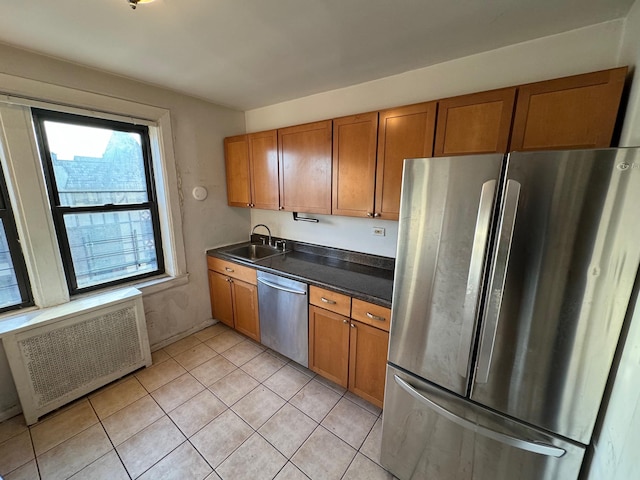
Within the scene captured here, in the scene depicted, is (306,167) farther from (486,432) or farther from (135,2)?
(486,432)

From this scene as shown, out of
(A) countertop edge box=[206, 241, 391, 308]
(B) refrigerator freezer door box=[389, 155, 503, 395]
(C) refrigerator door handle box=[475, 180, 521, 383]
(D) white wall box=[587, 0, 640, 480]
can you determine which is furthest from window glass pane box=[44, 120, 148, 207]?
(D) white wall box=[587, 0, 640, 480]

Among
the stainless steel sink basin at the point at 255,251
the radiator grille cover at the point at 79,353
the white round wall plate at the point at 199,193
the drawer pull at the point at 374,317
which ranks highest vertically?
the white round wall plate at the point at 199,193

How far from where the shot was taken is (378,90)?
78.6 inches

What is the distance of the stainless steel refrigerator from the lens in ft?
2.67

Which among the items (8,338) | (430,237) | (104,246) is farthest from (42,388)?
(430,237)

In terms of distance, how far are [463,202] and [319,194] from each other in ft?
4.20

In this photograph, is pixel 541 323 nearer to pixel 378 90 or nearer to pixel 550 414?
pixel 550 414

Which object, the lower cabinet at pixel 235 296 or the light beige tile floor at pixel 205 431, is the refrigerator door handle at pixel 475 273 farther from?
the lower cabinet at pixel 235 296

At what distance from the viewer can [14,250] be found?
173 cm

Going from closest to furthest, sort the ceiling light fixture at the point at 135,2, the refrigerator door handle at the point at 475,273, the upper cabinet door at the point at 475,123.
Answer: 1. the refrigerator door handle at the point at 475,273
2. the ceiling light fixture at the point at 135,2
3. the upper cabinet door at the point at 475,123

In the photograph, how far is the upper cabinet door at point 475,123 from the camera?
52.5 inches

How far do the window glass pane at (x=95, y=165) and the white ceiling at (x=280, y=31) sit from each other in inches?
19.7

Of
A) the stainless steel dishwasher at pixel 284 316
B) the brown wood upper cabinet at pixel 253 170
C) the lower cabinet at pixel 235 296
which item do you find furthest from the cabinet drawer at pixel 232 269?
the brown wood upper cabinet at pixel 253 170

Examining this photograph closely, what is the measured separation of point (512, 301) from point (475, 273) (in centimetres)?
16
